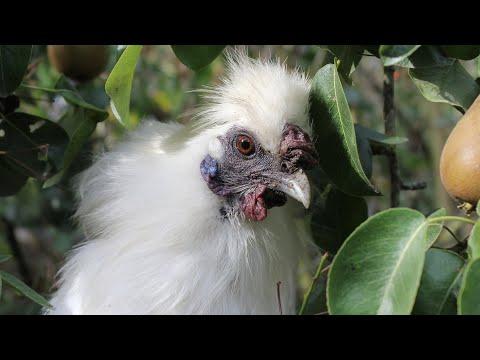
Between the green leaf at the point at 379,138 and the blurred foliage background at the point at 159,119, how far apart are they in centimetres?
100

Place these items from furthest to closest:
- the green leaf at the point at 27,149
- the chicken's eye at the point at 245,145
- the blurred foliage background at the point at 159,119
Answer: the blurred foliage background at the point at 159,119 → the green leaf at the point at 27,149 → the chicken's eye at the point at 245,145

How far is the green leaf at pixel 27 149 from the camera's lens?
213 centimetres

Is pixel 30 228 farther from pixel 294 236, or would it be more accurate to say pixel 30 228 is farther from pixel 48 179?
pixel 294 236

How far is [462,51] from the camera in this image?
1547 millimetres

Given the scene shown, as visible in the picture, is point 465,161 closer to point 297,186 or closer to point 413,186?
point 297,186

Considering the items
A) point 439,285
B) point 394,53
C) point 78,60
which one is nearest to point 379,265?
point 439,285

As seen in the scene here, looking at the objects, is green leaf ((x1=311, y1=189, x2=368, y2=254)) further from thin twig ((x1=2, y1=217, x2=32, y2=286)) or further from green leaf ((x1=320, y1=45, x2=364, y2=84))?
thin twig ((x1=2, y1=217, x2=32, y2=286))

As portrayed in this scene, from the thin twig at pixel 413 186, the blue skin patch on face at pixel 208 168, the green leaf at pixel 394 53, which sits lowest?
the thin twig at pixel 413 186

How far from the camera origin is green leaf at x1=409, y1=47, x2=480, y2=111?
62.4 inches

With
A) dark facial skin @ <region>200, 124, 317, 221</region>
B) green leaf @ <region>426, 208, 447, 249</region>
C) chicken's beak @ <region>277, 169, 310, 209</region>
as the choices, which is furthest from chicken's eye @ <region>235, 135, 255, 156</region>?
green leaf @ <region>426, 208, 447, 249</region>

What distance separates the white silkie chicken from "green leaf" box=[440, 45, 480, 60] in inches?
18.1

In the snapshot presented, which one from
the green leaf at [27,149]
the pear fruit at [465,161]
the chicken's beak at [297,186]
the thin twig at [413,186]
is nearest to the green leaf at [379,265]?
the pear fruit at [465,161]

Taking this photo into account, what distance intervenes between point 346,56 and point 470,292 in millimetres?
714

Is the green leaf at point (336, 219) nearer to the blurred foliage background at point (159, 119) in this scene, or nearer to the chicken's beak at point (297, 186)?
the chicken's beak at point (297, 186)
